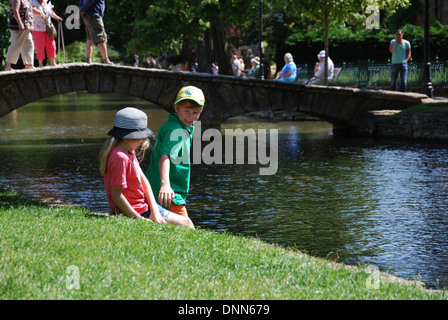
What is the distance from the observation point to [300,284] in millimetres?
5664

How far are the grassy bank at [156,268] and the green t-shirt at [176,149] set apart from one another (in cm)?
45

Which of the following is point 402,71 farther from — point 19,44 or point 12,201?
point 12,201

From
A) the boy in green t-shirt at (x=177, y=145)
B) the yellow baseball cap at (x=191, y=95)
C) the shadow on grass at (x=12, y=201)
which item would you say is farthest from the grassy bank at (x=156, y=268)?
the shadow on grass at (x=12, y=201)

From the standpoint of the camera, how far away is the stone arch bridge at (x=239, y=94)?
72.8ft

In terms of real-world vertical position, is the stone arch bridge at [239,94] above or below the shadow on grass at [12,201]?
above

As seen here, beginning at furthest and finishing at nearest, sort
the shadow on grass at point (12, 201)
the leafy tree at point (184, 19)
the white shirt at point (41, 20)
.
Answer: the leafy tree at point (184, 19) < the white shirt at point (41, 20) < the shadow on grass at point (12, 201)

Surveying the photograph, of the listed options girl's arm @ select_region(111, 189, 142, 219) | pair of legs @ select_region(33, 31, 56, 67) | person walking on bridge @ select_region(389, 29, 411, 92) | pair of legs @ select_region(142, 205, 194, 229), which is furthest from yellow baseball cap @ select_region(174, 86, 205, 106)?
person walking on bridge @ select_region(389, 29, 411, 92)

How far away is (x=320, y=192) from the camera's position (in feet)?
45.2

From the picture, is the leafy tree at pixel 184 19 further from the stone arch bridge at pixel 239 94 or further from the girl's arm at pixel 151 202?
the girl's arm at pixel 151 202

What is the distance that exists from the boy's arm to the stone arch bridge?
1495 cm

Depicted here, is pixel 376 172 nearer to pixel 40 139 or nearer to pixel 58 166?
pixel 58 166


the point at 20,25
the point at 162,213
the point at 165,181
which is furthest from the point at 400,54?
the point at 165,181

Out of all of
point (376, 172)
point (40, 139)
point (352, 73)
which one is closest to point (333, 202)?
point (376, 172)
